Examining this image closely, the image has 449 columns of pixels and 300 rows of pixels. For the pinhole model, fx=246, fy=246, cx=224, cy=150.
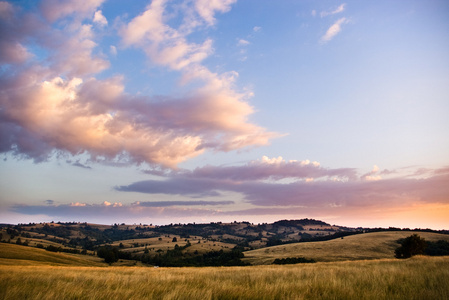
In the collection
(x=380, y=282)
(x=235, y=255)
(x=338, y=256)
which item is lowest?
(x=235, y=255)

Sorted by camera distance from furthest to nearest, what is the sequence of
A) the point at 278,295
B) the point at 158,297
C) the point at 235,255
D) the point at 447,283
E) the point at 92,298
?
the point at 235,255 < the point at 447,283 < the point at 278,295 < the point at 158,297 < the point at 92,298

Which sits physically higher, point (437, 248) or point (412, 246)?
point (412, 246)

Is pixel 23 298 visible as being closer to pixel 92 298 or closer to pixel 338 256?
pixel 92 298

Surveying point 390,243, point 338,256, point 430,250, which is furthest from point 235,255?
point 430,250

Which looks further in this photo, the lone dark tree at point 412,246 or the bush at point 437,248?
the bush at point 437,248

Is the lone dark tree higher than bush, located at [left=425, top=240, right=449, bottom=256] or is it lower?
higher

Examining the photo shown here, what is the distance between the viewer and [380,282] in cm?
823

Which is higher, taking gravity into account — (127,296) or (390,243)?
(127,296)

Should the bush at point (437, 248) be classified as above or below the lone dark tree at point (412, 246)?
below

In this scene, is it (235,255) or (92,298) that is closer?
(92,298)

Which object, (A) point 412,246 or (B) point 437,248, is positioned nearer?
(A) point 412,246

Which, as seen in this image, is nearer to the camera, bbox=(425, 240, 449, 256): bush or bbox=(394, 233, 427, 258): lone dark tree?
bbox=(394, 233, 427, 258): lone dark tree

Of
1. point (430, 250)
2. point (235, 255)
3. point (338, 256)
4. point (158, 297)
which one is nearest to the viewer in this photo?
point (158, 297)

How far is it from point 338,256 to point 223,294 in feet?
354
